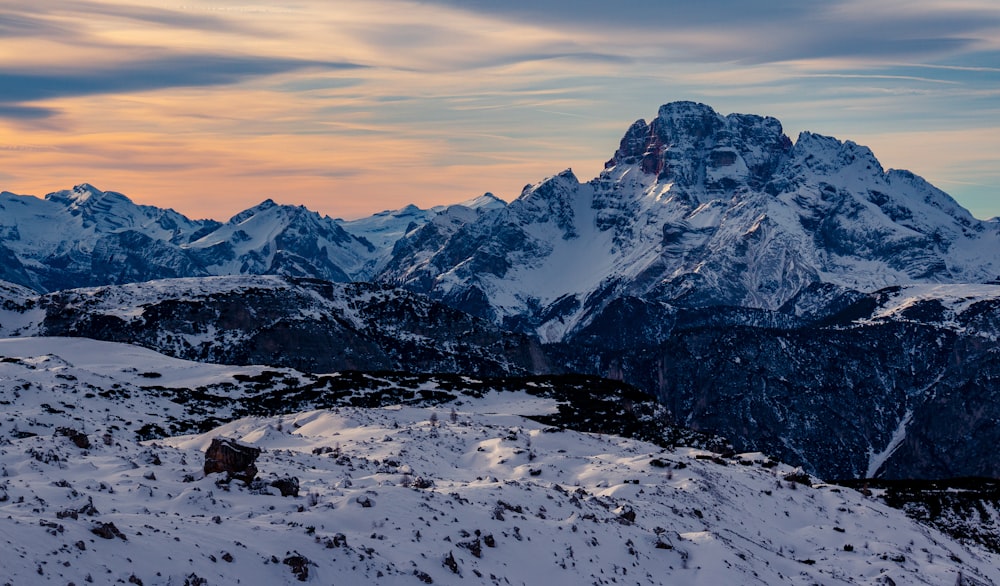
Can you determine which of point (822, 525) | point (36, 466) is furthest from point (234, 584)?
point (822, 525)

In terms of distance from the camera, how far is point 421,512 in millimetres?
41094

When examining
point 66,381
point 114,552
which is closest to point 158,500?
point 114,552

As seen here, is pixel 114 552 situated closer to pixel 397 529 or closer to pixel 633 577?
pixel 397 529

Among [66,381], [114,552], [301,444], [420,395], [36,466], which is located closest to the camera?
[114,552]

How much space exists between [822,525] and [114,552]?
41.9m

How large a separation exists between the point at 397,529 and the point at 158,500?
359 inches

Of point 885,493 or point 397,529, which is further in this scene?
point 885,493

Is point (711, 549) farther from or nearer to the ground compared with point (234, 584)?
nearer to the ground

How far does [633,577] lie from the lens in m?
40.8

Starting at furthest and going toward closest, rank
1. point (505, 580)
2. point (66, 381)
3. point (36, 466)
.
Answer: point (66, 381), point (36, 466), point (505, 580)

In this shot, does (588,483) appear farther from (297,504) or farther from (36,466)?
(36,466)

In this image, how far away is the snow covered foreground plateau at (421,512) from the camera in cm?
3238

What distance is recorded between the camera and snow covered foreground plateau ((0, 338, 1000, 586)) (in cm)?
3238

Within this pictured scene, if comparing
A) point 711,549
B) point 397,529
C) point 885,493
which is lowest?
point 885,493
